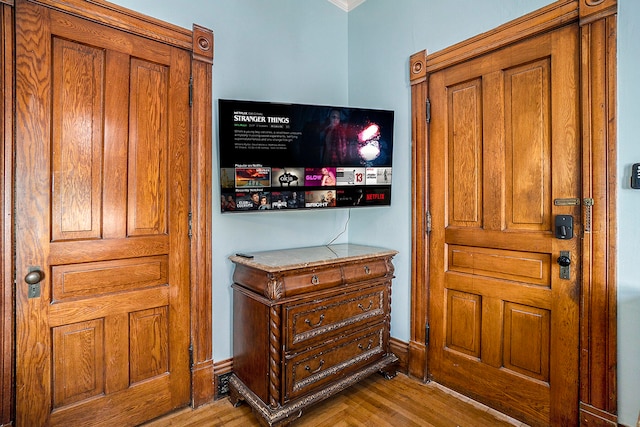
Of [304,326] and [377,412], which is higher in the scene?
[304,326]

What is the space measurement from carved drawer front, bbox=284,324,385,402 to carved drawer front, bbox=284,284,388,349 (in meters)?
0.07

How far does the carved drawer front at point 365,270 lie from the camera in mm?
2215

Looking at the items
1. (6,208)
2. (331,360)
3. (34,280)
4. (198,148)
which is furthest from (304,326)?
(6,208)

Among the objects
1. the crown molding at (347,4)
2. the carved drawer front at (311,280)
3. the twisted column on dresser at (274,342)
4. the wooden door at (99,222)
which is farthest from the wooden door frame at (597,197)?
the wooden door at (99,222)

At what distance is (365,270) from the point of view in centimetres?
231

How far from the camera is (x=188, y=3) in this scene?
2092 mm

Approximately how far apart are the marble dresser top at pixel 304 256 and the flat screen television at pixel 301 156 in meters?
0.32

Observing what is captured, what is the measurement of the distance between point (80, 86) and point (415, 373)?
111 inches

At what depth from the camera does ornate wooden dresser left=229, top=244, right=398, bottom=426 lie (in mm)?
1892

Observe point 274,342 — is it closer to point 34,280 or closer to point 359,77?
point 34,280

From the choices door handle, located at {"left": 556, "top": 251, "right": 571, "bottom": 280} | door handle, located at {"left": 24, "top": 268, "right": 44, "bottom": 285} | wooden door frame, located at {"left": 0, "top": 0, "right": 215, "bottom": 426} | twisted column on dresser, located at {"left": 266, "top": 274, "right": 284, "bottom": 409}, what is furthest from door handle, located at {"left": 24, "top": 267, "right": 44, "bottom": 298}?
door handle, located at {"left": 556, "top": 251, "right": 571, "bottom": 280}

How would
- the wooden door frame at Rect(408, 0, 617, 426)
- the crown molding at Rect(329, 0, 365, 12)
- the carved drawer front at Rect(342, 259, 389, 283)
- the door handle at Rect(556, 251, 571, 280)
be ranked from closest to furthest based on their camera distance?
the wooden door frame at Rect(408, 0, 617, 426) < the door handle at Rect(556, 251, 571, 280) < the carved drawer front at Rect(342, 259, 389, 283) < the crown molding at Rect(329, 0, 365, 12)

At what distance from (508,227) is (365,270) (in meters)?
0.94

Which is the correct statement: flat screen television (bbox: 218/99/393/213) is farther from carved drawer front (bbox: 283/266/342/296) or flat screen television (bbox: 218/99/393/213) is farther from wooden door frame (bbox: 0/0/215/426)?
carved drawer front (bbox: 283/266/342/296)
